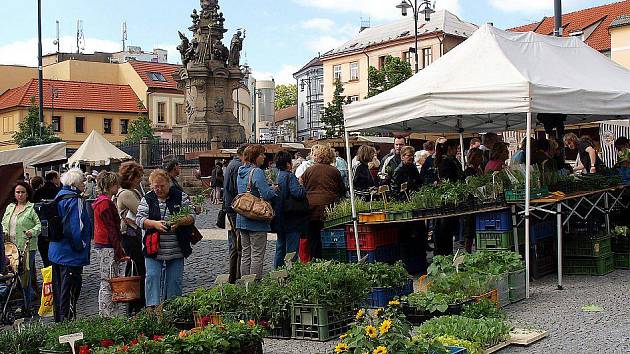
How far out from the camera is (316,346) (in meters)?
7.84

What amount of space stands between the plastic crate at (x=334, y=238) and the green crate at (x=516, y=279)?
2520 mm

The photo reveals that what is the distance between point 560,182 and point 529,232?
4.16 ft

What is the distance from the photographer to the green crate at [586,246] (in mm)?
11375

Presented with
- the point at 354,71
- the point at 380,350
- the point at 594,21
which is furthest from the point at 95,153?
the point at 354,71

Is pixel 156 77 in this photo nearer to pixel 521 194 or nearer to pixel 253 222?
pixel 253 222

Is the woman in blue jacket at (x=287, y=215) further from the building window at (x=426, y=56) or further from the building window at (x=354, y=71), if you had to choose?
the building window at (x=354, y=71)

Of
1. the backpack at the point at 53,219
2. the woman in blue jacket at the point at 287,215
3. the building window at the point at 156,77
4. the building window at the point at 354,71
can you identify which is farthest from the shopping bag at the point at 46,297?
the building window at the point at 156,77

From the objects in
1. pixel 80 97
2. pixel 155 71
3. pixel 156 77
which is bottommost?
pixel 80 97

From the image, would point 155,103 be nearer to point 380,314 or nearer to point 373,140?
point 373,140

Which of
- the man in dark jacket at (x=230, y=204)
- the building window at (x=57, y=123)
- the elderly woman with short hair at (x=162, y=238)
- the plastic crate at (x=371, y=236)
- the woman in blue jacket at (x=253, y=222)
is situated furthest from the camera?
the building window at (x=57, y=123)

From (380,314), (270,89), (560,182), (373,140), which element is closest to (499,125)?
(560,182)

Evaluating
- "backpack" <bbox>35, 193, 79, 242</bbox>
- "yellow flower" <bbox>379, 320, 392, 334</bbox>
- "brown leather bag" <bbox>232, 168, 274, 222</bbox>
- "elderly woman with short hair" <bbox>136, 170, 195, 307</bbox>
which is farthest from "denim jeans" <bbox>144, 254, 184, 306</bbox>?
"yellow flower" <bbox>379, 320, 392, 334</bbox>

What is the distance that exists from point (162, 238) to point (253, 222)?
1787 millimetres

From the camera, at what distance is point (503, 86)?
9953mm
